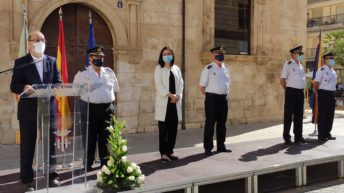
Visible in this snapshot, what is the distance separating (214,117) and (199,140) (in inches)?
122

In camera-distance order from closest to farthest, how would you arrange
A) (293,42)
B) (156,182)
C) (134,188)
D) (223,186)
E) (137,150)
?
(134,188) → (156,182) → (223,186) → (137,150) → (293,42)

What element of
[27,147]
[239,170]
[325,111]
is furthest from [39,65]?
[325,111]

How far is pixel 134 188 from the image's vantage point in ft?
15.2

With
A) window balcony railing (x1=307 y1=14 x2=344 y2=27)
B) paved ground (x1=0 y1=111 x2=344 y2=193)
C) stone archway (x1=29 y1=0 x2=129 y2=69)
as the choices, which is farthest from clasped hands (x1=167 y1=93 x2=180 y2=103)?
window balcony railing (x1=307 y1=14 x2=344 y2=27)

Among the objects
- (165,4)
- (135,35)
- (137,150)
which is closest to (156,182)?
(137,150)

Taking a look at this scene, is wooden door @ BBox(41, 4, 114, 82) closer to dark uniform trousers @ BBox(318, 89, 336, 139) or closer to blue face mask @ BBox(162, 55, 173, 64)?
blue face mask @ BBox(162, 55, 173, 64)

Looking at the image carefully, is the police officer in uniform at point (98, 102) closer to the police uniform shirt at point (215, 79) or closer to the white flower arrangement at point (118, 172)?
the white flower arrangement at point (118, 172)

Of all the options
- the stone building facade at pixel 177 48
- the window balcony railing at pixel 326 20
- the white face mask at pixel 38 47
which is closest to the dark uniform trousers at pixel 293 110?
the stone building facade at pixel 177 48

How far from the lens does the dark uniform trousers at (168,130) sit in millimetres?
6562

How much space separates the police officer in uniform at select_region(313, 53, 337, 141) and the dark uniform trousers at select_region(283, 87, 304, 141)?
0.76m

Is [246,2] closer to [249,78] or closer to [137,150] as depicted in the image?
[249,78]

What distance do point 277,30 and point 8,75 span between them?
8741 millimetres

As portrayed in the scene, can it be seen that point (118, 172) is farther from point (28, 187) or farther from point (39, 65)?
point (39, 65)

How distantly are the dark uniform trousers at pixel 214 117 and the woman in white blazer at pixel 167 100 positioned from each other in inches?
29.7
